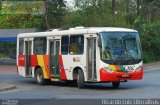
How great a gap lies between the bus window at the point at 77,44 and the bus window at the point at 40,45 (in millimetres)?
2679

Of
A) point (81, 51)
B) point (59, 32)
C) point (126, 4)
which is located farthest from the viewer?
point (126, 4)

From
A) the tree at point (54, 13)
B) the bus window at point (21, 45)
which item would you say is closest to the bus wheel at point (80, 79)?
the bus window at point (21, 45)

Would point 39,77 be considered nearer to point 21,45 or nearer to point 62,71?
point 62,71

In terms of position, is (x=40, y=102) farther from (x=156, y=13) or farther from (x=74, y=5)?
(x=156, y=13)

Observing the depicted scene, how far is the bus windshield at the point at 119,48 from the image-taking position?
23.4m

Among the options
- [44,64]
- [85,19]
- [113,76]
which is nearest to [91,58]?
[113,76]

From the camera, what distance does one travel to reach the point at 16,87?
26.9m

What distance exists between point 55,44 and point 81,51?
8.57 ft

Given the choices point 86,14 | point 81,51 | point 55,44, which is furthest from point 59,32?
point 86,14

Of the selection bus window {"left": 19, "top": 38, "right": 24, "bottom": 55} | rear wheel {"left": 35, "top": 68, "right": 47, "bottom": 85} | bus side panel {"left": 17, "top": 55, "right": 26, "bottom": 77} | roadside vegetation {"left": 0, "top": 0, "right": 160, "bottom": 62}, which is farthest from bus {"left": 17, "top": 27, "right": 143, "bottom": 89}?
roadside vegetation {"left": 0, "top": 0, "right": 160, "bottom": 62}

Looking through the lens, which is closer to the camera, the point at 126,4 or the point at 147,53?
the point at 147,53

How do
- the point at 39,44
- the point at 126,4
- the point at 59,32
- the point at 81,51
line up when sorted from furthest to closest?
the point at 126,4, the point at 39,44, the point at 59,32, the point at 81,51

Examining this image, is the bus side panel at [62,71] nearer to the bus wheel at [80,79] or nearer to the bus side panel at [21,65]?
the bus wheel at [80,79]

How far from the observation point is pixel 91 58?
78.7ft
